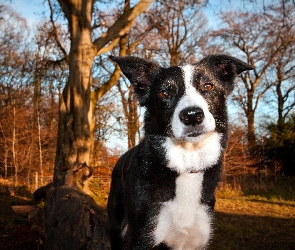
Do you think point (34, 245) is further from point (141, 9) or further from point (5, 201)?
point (141, 9)

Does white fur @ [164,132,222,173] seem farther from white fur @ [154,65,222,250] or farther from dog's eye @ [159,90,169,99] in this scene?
dog's eye @ [159,90,169,99]

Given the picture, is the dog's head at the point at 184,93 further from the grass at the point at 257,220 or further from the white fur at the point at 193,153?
the grass at the point at 257,220

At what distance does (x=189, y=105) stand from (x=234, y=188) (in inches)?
602

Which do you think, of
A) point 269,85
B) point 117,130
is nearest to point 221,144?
point 117,130

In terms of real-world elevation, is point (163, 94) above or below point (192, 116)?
above

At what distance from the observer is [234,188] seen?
54.7 feet

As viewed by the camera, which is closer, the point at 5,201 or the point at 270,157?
the point at 5,201

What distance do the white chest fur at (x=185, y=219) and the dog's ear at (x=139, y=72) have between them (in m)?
0.71

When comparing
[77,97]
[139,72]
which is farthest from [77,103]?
[139,72]

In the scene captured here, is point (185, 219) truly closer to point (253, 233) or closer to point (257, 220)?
point (253, 233)

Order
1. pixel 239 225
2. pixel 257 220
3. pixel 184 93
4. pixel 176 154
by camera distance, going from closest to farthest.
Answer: pixel 184 93 < pixel 176 154 < pixel 239 225 < pixel 257 220

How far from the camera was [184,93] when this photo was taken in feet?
7.88

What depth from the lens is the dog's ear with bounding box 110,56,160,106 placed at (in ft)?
8.52

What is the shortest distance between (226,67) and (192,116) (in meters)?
0.66
